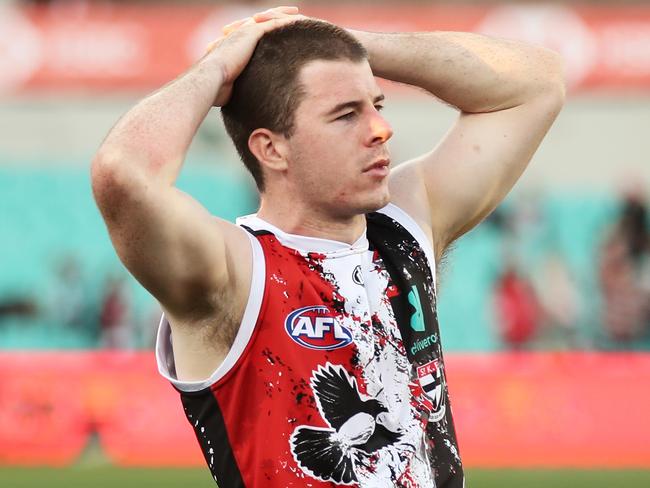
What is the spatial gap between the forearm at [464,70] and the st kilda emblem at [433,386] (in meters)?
1.00

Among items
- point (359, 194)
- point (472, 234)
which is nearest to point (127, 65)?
point (472, 234)

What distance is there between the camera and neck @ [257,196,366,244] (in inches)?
153

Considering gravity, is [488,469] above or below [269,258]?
below

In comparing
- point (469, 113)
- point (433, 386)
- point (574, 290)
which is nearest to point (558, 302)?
Answer: point (574, 290)

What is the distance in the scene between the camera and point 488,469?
11539 mm

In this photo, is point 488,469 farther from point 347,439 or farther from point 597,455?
point 347,439

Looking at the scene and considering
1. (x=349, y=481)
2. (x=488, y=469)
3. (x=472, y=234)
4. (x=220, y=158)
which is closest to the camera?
(x=349, y=481)

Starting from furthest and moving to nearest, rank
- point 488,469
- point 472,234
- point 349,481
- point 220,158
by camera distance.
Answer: point 220,158 → point 472,234 → point 488,469 → point 349,481

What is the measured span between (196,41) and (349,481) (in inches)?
623

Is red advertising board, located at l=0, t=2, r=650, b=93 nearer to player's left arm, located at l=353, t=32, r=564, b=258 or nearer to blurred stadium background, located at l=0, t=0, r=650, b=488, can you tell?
blurred stadium background, located at l=0, t=0, r=650, b=488

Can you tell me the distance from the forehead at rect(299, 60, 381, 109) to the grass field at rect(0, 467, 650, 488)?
6.83 metres

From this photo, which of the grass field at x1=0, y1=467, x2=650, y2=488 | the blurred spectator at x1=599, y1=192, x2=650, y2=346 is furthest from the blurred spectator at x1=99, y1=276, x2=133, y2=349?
the blurred spectator at x1=599, y1=192, x2=650, y2=346

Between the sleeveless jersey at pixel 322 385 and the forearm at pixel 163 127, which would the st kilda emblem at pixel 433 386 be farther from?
the forearm at pixel 163 127

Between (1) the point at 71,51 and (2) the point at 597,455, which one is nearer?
(2) the point at 597,455
